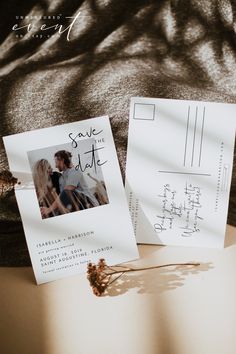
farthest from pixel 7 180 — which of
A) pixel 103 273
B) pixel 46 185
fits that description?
pixel 103 273

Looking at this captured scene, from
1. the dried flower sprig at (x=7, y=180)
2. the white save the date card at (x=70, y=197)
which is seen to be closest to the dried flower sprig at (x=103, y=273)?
the white save the date card at (x=70, y=197)

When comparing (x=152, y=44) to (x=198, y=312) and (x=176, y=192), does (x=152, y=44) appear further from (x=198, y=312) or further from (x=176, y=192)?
(x=198, y=312)

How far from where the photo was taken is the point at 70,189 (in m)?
0.84

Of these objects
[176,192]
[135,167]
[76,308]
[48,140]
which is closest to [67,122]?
[48,140]

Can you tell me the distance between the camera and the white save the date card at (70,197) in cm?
83

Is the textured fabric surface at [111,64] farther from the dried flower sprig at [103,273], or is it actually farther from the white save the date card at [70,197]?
the dried flower sprig at [103,273]

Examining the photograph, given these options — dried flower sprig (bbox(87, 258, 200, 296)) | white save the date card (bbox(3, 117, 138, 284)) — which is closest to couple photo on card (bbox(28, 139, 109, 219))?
white save the date card (bbox(3, 117, 138, 284))

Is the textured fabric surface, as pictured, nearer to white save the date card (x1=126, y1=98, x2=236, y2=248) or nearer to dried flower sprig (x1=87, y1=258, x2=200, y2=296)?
white save the date card (x1=126, y1=98, x2=236, y2=248)

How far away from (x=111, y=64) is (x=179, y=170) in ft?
0.94

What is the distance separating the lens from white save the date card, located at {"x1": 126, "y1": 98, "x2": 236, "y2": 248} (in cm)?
85

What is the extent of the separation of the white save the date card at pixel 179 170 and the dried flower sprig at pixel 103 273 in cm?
7

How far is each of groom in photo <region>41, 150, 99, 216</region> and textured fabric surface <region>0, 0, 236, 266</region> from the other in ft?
0.29

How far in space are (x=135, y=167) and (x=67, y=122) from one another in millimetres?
→ 184

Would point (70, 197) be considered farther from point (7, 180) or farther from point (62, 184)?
point (7, 180)
